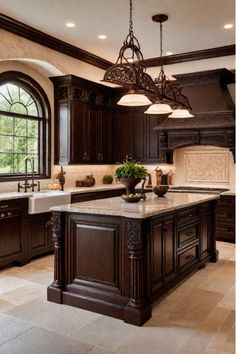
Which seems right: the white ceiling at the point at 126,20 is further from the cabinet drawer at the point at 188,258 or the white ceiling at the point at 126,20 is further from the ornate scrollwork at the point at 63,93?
the cabinet drawer at the point at 188,258

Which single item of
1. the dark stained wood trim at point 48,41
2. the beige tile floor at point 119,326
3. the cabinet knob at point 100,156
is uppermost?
the dark stained wood trim at point 48,41

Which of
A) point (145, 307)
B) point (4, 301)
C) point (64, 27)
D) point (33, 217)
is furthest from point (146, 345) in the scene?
point (64, 27)

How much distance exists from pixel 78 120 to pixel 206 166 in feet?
8.77

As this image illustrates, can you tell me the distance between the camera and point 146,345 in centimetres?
278

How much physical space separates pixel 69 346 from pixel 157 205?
63.8 inches

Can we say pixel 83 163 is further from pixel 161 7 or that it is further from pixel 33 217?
pixel 161 7

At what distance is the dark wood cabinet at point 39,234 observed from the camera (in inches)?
203

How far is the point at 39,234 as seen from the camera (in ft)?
17.4

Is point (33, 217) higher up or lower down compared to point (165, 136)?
lower down

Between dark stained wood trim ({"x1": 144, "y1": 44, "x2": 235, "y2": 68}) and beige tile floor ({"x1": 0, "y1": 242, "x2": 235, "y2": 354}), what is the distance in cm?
412

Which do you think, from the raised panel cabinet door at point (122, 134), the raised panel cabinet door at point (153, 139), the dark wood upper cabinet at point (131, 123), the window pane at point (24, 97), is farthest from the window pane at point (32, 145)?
the raised panel cabinet door at point (153, 139)

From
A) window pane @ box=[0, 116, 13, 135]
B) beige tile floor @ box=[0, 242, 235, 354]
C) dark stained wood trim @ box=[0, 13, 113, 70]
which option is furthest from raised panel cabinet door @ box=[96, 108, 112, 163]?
beige tile floor @ box=[0, 242, 235, 354]

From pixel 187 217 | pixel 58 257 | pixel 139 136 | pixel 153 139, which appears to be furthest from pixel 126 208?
pixel 139 136

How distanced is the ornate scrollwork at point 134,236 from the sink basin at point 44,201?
2213 millimetres
